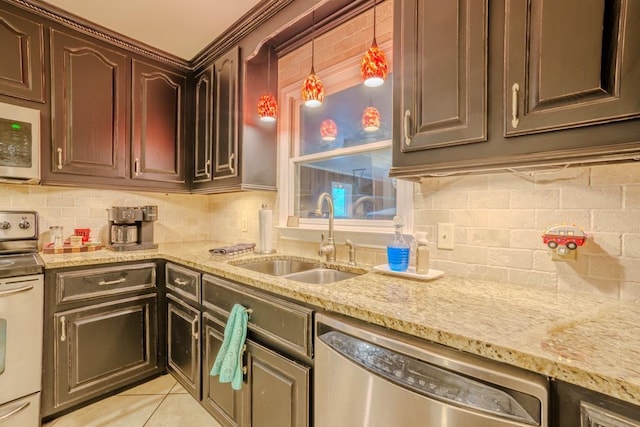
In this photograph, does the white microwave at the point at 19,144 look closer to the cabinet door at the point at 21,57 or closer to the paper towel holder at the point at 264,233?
the cabinet door at the point at 21,57

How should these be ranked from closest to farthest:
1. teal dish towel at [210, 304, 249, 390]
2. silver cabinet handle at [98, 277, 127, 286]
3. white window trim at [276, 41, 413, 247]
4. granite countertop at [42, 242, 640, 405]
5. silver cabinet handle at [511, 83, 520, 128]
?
granite countertop at [42, 242, 640, 405] → silver cabinet handle at [511, 83, 520, 128] → teal dish towel at [210, 304, 249, 390] → white window trim at [276, 41, 413, 247] → silver cabinet handle at [98, 277, 127, 286]

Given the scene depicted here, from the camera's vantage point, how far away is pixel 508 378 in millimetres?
644

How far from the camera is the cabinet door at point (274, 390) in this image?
3.59 ft

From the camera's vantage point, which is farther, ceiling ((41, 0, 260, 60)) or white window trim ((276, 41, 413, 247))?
ceiling ((41, 0, 260, 60))

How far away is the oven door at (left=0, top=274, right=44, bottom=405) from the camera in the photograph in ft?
4.84

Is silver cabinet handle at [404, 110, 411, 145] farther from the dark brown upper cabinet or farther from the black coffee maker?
the black coffee maker

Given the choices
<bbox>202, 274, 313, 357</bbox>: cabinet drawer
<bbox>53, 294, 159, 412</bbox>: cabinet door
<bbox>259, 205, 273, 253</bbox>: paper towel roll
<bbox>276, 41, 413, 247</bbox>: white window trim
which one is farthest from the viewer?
<bbox>259, 205, 273, 253</bbox>: paper towel roll

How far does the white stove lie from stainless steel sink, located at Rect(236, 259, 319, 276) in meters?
1.14

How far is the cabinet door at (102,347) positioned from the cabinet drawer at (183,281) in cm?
20

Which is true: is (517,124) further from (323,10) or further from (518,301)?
(323,10)

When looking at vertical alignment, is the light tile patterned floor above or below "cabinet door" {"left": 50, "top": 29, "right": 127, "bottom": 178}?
below

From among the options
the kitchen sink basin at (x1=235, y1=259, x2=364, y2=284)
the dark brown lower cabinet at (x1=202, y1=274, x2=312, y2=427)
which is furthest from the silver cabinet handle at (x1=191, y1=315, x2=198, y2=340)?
the kitchen sink basin at (x1=235, y1=259, x2=364, y2=284)

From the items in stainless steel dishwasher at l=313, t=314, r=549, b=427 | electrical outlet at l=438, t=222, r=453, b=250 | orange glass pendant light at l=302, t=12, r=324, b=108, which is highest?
orange glass pendant light at l=302, t=12, r=324, b=108

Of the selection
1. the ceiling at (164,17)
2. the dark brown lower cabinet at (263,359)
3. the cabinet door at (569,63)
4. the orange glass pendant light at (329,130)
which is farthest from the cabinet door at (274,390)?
the ceiling at (164,17)
